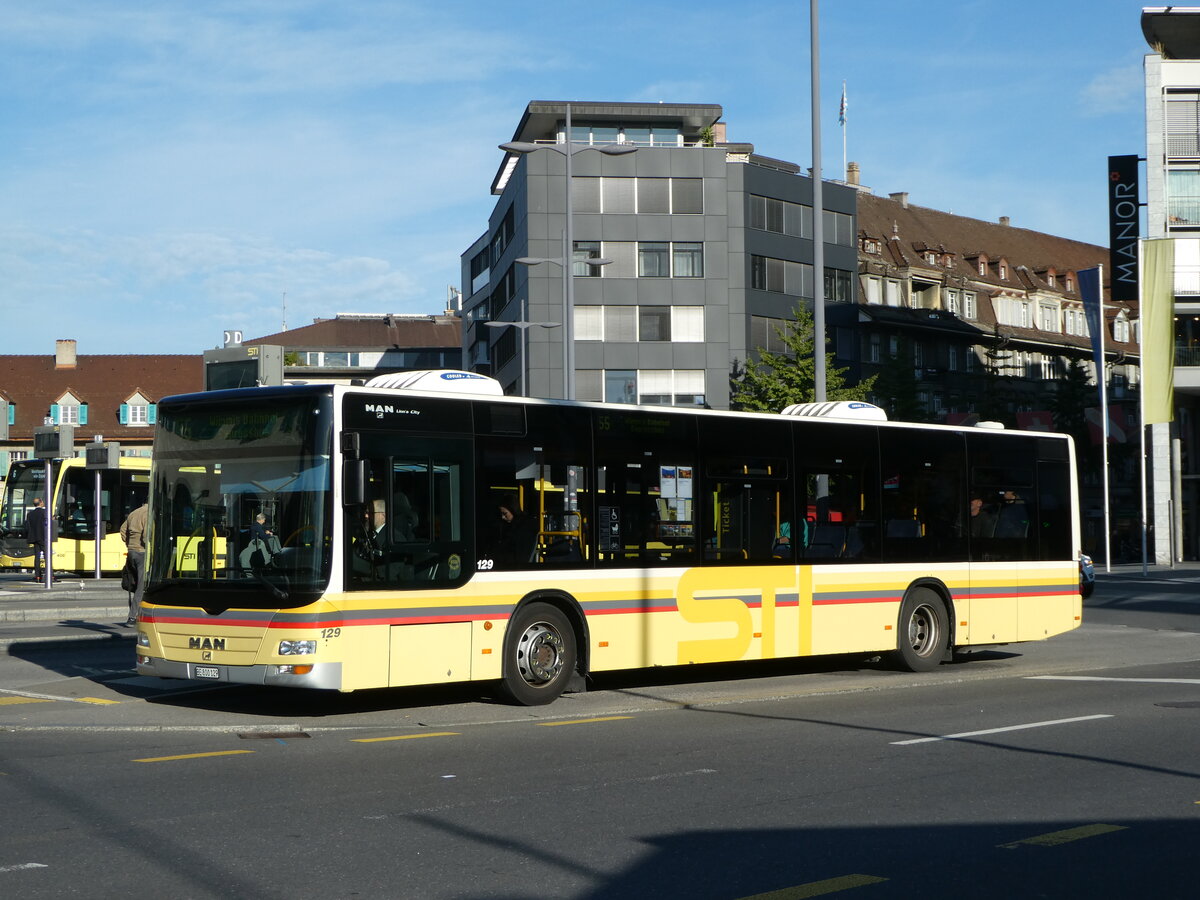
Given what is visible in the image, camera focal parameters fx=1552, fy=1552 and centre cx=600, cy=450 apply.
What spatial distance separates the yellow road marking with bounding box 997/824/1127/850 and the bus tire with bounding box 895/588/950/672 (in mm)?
9324

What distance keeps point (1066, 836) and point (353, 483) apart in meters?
6.27

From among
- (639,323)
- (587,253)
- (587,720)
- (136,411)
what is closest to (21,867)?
(587,720)

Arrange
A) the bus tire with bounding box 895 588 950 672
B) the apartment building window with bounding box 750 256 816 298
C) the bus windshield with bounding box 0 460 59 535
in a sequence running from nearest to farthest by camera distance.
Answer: the bus tire with bounding box 895 588 950 672 → the bus windshield with bounding box 0 460 59 535 → the apartment building window with bounding box 750 256 816 298

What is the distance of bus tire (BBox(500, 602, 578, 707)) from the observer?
1337 centimetres

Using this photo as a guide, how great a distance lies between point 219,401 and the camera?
1284cm

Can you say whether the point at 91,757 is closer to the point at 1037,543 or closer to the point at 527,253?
the point at 1037,543

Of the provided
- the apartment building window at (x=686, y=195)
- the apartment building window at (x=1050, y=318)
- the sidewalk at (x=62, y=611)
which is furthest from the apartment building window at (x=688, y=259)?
the apartment building window at (x=1050, y=318)

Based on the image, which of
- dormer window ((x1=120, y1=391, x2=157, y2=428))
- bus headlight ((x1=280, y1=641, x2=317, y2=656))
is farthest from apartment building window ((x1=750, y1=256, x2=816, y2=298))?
bus headlight ((x1=280, y1=641, x2=317, y2=656))

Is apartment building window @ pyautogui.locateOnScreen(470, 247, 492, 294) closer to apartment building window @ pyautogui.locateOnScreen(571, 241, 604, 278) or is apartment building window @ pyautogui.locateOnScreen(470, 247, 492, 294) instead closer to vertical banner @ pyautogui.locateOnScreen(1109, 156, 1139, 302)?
apartment building window @ pyautogui.locateOnScreen(571, 241, 604, 278)

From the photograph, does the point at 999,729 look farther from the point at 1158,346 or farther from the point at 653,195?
the point at 653,195

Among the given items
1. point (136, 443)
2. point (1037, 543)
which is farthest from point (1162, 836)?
point (136, 443)

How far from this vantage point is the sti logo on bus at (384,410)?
12.5 meters

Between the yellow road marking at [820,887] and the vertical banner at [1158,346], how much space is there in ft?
148

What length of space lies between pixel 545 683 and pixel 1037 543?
7.72 meters
